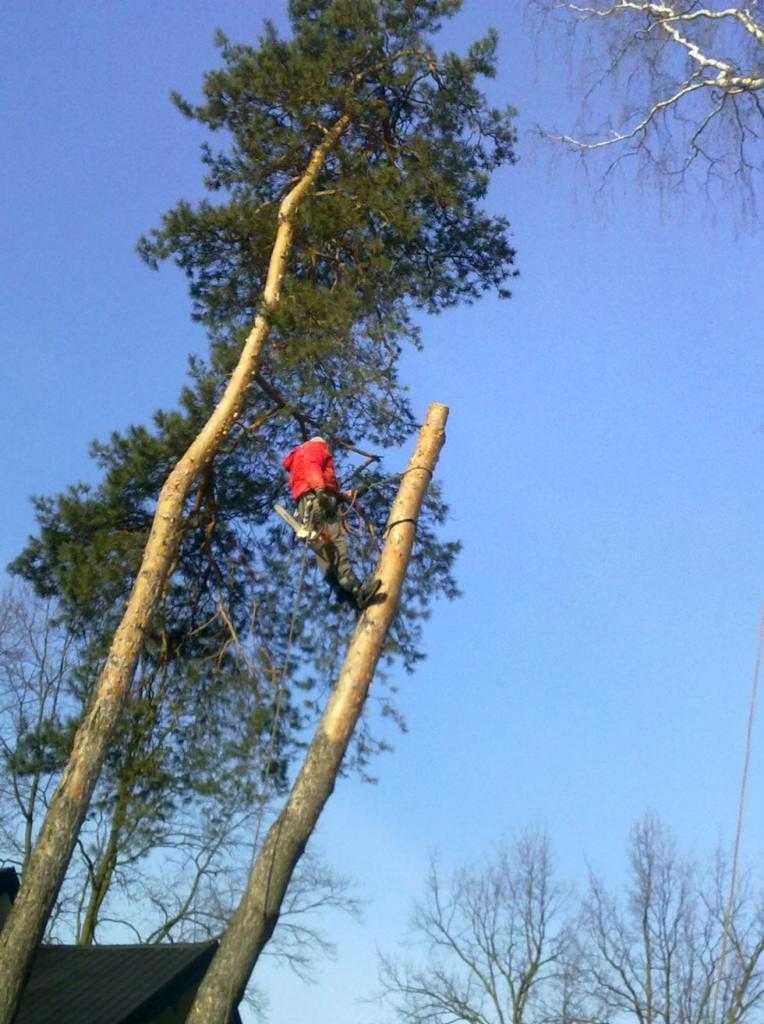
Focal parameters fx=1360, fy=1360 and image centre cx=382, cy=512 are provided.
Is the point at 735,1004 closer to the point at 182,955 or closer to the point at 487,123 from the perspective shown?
the point at 182,955

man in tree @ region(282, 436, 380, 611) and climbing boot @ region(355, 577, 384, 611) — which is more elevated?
man in tree @ region(282, 436, 380, 611)

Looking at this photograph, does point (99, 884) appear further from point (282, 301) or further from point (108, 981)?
point (282, 301)

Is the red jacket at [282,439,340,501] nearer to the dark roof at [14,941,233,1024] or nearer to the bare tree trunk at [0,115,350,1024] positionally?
the bare tree trunk at [0,115,350,1024]

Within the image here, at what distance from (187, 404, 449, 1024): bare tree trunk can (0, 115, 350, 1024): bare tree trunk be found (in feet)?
5.93

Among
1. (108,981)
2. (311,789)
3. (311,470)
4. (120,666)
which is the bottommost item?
(311,789)

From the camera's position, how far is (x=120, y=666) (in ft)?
34.1

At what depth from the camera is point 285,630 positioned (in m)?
12.2

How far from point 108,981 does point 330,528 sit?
28.3ft

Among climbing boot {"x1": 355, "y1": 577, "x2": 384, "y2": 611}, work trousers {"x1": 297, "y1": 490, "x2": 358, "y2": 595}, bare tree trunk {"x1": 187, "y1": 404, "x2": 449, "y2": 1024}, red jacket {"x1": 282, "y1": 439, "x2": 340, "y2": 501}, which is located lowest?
bare tree trunk {"x1": 187, "y1": 404, "x2": 449, "y2": 1024}

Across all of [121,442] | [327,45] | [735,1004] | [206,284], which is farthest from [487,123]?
[735,1004]

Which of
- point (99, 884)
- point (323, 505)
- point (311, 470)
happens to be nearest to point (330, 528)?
point (323, 505)

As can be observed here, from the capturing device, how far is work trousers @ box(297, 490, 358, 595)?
900cm

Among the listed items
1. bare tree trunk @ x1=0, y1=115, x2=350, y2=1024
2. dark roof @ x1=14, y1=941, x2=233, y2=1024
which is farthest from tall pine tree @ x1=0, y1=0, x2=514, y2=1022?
dark roof @ x1=14, y1=941, x2=233, y2=1024

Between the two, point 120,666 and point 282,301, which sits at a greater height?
point 282,301
